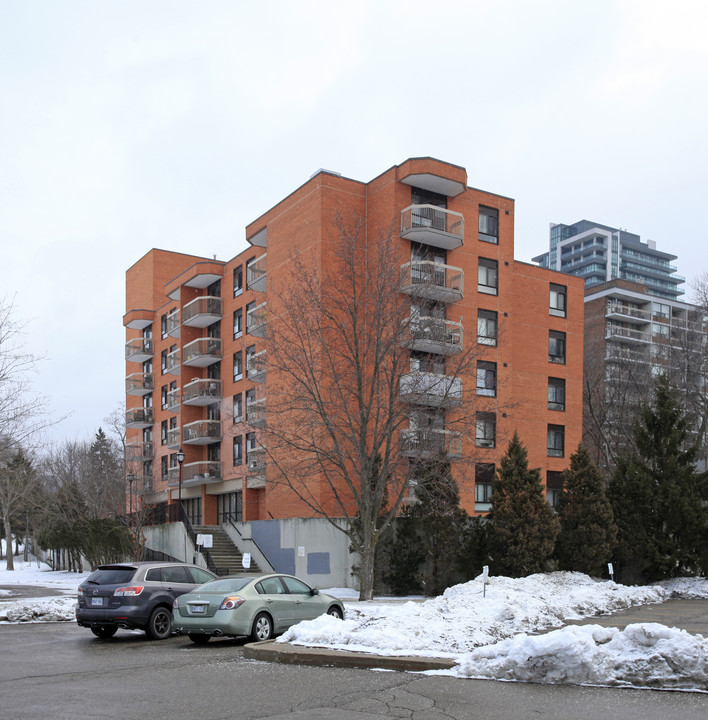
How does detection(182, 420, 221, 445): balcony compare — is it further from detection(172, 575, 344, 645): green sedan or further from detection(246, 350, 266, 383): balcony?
detection(172, 575, 344, 645): green sedan

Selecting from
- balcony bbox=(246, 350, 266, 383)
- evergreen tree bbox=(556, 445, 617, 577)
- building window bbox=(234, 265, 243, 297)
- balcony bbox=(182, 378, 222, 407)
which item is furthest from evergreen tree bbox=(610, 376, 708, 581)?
balcony bbox=(182, 378, 222, 407)

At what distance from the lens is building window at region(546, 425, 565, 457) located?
4572 centimetres

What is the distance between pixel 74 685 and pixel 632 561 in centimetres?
2631

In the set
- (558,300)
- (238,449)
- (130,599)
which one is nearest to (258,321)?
(238,449)

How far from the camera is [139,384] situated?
60594 millimetres

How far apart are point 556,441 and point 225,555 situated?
61.6 ft

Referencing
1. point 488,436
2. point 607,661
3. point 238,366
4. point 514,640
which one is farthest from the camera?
point 238,366

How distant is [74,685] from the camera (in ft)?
36.6

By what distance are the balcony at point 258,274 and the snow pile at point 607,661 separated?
113 feet

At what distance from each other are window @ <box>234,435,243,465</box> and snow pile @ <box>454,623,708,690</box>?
3698 centimetres

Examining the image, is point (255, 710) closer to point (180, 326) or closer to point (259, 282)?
point (259, 282)

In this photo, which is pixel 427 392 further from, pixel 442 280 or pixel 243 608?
pixel 243 608

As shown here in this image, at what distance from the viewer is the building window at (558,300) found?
1861 inches

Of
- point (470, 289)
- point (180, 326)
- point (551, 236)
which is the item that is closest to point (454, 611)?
point (470, 289)
